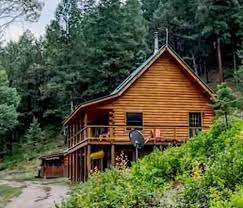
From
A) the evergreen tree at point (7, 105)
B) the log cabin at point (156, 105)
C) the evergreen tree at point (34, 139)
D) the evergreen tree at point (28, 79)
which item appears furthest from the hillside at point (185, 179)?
the evergreen tree at point (28, 79)

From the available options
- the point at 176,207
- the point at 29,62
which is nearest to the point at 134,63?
the point at 29,62

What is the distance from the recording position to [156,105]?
29.8 metres

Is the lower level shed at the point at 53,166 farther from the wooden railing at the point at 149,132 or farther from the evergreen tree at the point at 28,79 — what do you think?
the evergreen tree at the point at 28,79

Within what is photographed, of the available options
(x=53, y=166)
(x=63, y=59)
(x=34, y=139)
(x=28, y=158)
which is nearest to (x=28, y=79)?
(x=63, y=59)

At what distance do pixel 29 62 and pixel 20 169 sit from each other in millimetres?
18591

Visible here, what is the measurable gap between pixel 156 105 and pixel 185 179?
71.4 feet

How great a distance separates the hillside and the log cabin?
17.0 meters

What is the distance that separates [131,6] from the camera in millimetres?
58031

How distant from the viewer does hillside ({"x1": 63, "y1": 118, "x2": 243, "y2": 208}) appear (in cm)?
731

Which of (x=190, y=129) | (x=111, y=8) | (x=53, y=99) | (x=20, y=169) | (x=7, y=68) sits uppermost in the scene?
(x=111, y=8)

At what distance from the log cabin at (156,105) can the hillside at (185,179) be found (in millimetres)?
17006

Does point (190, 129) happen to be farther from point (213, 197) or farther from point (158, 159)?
point (213, 197)

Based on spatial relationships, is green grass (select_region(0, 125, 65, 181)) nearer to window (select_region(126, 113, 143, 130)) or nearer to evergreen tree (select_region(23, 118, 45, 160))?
evergreen tree (select_region(23, 118, 45, 160))

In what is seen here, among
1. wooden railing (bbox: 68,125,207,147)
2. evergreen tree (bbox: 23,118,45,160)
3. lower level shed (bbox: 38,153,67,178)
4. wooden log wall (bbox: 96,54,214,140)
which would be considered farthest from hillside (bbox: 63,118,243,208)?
evergreen tree (bbox: 23,118,45,160)
